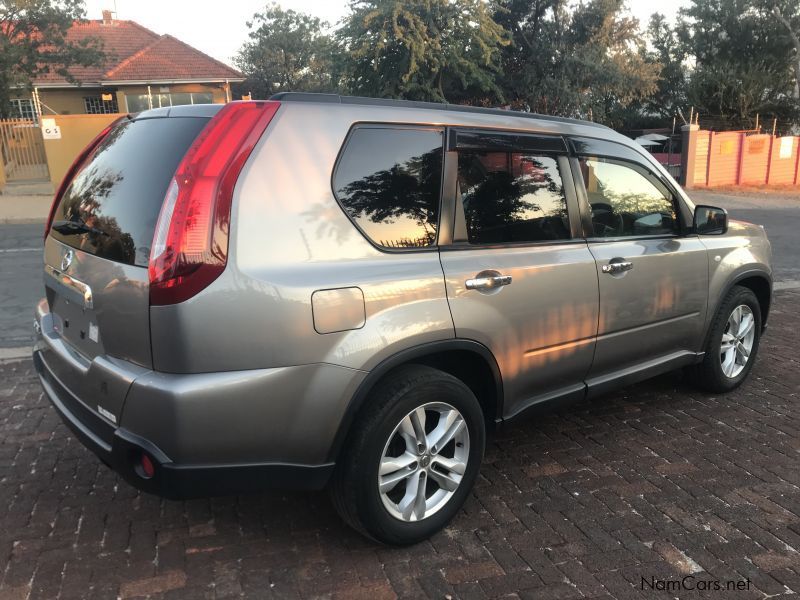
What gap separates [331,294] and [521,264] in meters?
1.01

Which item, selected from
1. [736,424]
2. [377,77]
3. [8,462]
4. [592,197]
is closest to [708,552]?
[736,424]

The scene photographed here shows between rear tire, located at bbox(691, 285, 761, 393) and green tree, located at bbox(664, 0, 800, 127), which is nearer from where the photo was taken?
rear tire, located at bbox(691, 285, 761, 393)

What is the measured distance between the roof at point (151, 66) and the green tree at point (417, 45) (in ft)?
23.5

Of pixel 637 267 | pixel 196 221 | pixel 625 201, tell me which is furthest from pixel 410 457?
pixel 625 201

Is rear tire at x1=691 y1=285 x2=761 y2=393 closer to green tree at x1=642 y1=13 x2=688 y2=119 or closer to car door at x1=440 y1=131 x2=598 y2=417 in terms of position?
car door at x1=440 y1=131 x2=598 y2=417

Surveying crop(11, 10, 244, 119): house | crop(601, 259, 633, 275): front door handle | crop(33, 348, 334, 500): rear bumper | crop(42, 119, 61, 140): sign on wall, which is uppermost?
crop(11, 10, 244, 119): house

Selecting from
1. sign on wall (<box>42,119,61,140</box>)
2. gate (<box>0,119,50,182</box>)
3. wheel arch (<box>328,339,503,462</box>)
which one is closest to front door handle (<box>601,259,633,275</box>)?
wheel arch (<box>328,339,503,462</box>)

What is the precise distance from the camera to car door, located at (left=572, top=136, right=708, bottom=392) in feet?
10.8

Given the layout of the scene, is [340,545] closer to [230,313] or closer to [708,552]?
[230,313]

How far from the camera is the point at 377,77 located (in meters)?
23.7

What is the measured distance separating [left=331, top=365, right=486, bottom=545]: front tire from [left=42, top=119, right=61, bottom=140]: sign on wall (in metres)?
18.2

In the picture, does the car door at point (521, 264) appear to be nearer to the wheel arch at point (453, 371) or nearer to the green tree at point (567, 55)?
the wheel arch at point (453, 371)

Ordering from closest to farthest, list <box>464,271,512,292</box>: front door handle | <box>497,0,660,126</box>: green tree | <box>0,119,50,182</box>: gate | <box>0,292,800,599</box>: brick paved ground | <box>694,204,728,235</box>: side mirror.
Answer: <box>0,292,800,599</box>: brick paved ground, <box>464,271,512,292</box>: front door handle, <box>694,204,728,235</box>: side mirror, <box>0,119,50,182</box>: gate, <box>497,0,660,126</box>: green tree

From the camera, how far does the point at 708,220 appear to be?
3.81 m
